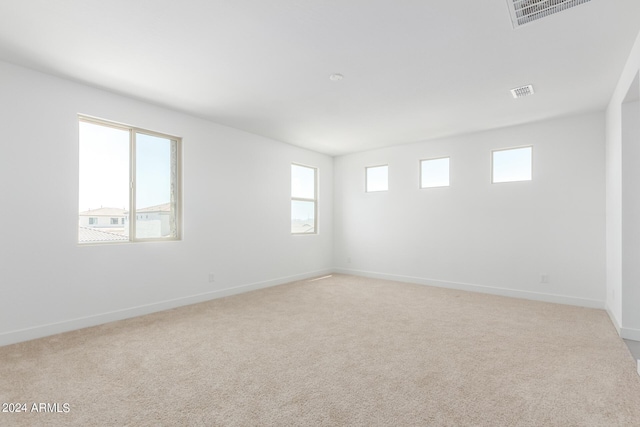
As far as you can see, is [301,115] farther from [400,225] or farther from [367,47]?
[400,225]

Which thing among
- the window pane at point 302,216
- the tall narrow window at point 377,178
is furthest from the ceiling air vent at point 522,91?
the window pane at point 302,216

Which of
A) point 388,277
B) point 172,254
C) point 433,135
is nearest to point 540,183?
point 433,135

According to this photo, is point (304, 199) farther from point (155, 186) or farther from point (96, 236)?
point (96, 236)

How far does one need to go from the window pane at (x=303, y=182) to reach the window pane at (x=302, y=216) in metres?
0.16

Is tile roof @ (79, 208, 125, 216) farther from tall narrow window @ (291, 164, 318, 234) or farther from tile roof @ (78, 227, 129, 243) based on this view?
tall narrow window @ (291, 164, 318, 234)

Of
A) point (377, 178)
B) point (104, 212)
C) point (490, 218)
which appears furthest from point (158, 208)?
point (490, 218)

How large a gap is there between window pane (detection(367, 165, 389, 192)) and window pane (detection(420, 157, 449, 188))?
0.71 m

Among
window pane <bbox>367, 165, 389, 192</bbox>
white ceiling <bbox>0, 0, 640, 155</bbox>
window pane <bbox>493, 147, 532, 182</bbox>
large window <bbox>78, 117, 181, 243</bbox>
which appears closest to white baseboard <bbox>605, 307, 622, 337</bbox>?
window pane <bbox>493, 147, 532, 182</bbox>

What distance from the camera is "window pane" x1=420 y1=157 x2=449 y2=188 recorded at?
552cm

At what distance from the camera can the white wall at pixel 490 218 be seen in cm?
426

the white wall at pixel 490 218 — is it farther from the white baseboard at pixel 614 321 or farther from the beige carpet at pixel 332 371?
the beige carpet at pixel 332 371

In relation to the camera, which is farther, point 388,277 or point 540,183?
point 388,277

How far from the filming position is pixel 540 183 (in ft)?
15.0

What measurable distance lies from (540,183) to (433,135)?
1.72 m
